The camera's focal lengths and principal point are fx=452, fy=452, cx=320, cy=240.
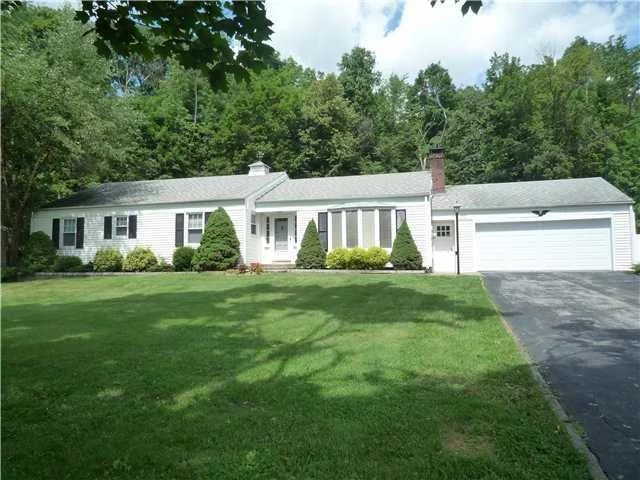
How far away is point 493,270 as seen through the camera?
19750mm

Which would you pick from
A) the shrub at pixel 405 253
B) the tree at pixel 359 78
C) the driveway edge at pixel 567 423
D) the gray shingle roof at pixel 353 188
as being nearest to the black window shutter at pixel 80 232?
the gray shingle roof at pixel 353 188

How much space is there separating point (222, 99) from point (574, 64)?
28219 mm

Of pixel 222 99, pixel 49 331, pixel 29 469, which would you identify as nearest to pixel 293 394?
pixel 29 469

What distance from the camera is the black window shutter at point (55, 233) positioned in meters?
22.3

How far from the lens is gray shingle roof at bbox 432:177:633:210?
19094mm

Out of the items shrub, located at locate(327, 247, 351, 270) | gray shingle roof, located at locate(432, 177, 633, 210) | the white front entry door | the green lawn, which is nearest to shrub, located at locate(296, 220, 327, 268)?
shrub, located at locate(327, 247, 351, 270)

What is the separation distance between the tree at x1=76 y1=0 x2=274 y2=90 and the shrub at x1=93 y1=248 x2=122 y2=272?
18184 millimetres

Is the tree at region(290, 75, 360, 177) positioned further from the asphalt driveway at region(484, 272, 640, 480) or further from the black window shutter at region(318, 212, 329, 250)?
the asphalt driveway at region(484, 272, 640, 480)

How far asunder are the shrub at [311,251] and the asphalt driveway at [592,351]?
24.6 ft

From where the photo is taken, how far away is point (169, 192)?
893 inches

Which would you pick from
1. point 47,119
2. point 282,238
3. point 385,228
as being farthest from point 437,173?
point 47,119

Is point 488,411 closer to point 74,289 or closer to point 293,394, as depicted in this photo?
point 293,394

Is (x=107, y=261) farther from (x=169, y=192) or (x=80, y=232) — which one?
(x=169, y=192)

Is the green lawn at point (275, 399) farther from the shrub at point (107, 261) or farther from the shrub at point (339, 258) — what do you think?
the shrub at point (107, 261)
